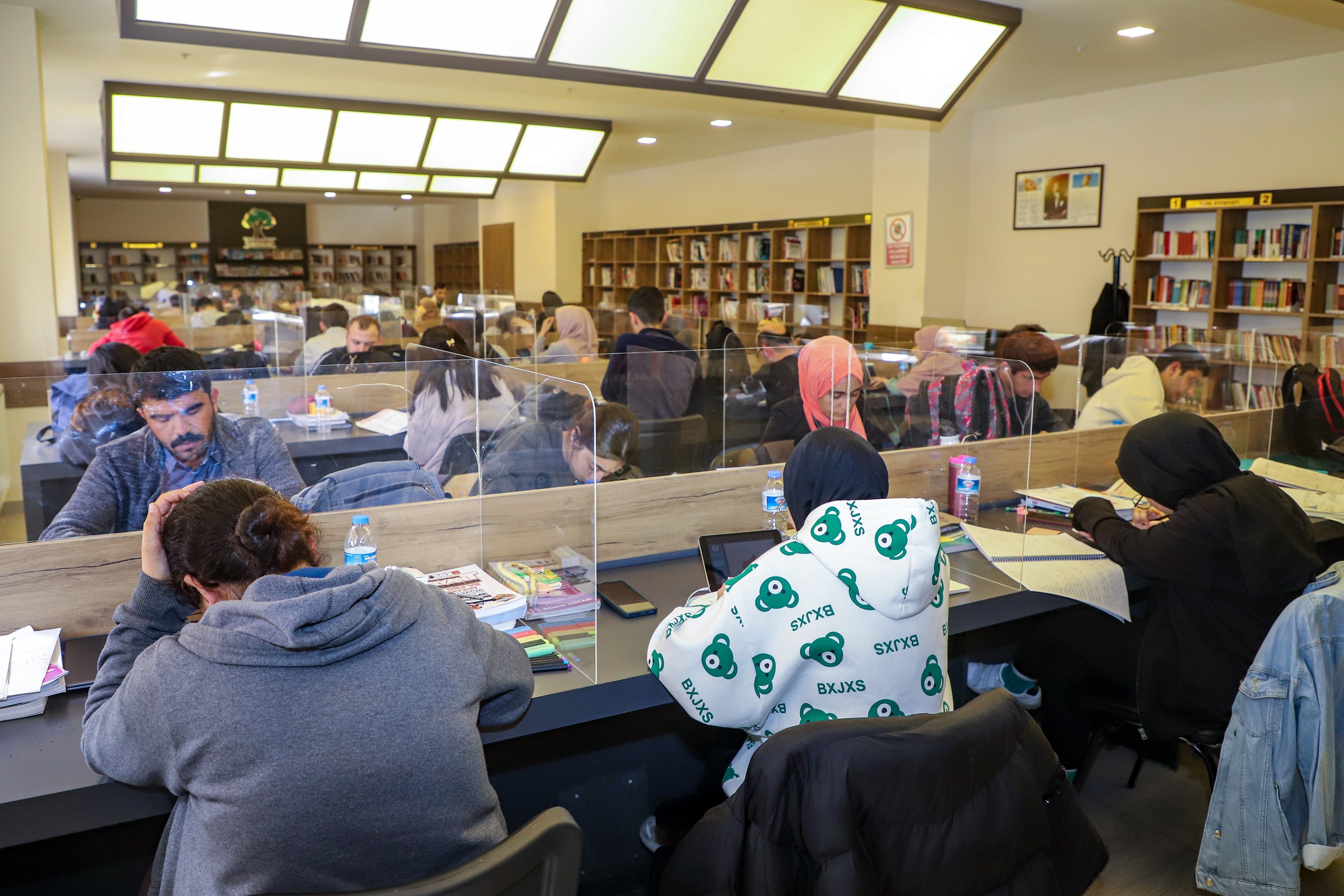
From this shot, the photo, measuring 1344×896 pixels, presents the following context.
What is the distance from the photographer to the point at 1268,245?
5930mm

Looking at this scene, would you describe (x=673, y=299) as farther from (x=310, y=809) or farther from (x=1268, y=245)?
(x=310, y=809)

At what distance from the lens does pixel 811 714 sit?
5.21ft

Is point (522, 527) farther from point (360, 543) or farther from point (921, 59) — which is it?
point (921, 59)

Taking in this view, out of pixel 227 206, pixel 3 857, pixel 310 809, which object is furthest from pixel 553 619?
pixel 227 206

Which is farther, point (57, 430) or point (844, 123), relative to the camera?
point (844, 123)

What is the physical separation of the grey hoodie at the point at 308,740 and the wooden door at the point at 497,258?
1168 cm

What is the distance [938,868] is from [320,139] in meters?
7.62

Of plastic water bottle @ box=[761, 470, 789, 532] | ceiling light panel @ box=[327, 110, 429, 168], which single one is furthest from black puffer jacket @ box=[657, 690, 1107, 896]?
ceiling light panel @ box=[327, 110, 429, 168]

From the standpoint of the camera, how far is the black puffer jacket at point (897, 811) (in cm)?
119

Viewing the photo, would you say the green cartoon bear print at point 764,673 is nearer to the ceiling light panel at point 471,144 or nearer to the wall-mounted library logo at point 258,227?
the ceiling light panel at point 471,144

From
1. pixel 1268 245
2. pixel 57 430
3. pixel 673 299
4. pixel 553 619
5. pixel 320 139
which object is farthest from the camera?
pixel 673 299

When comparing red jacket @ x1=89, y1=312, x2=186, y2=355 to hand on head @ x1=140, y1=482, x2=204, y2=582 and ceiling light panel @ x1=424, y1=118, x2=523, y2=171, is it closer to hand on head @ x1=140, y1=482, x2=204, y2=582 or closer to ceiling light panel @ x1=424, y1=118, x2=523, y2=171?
ceiling light panel @ x1=424, y1=118, x2=523, y2=171

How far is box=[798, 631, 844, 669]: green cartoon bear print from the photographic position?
5.05ft

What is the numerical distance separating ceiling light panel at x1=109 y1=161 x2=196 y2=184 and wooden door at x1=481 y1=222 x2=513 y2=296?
13.6ft
